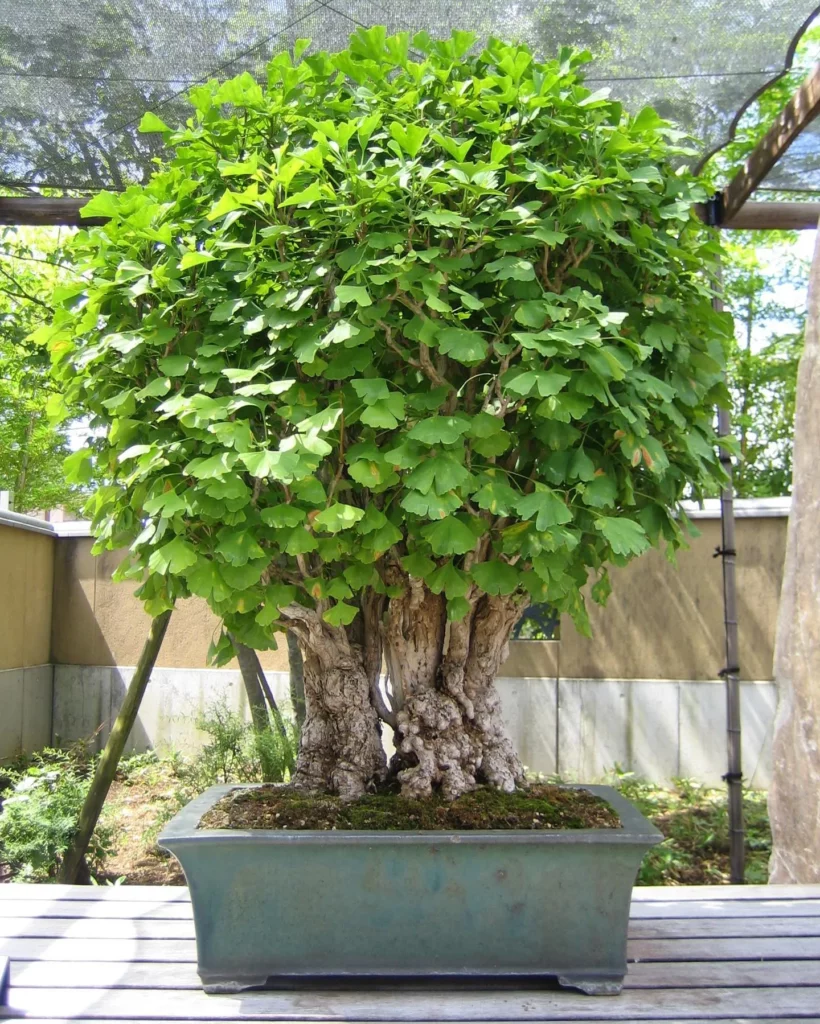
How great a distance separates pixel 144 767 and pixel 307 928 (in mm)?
3757

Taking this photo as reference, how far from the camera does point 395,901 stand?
5.34ft

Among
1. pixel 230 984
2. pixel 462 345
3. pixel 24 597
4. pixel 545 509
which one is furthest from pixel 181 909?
pixel 24 597

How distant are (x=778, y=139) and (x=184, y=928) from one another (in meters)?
2.76

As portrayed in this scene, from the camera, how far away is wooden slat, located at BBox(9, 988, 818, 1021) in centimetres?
155

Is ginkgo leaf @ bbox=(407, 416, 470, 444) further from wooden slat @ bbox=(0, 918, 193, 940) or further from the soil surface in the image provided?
wooden slat @ bbox=(0, 918, 193, 940)

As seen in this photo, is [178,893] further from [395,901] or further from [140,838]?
[140,838]

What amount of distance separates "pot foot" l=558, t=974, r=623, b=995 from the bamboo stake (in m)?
1.81

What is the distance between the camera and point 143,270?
65.5 inches

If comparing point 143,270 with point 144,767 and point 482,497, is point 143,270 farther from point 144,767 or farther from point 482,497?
point 144,767

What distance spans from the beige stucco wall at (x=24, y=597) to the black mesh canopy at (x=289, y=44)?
292cm

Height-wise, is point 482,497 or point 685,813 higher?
point 482,497

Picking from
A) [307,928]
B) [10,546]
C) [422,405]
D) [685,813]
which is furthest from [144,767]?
[422,405]

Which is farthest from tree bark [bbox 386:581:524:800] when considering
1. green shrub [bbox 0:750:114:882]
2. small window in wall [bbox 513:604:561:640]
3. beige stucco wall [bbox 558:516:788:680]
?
small window in wall [bbox 513:604:561:640]

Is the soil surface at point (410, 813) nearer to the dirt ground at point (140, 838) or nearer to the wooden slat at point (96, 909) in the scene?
the wooden slat at point (96, 909)
